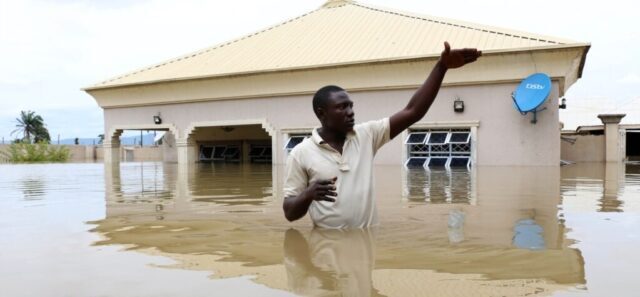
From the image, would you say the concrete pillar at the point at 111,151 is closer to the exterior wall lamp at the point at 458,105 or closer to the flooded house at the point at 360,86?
the flooded house at the point at 360,86

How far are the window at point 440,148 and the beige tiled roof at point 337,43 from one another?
2554 mm

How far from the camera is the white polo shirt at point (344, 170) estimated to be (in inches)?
149

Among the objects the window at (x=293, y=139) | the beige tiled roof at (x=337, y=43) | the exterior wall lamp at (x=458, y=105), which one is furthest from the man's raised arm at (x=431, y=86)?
the window at (x=293, y=139)

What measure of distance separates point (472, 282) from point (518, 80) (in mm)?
14585

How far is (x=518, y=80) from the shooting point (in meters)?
15.9

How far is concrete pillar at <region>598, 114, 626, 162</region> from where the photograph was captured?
784 inches

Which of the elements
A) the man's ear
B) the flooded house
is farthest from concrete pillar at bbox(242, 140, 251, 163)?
the man's ear

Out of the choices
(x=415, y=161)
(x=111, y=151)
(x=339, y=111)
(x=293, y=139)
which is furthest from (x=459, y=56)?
(x=111, y=151)

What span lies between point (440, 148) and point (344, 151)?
47.0 ft

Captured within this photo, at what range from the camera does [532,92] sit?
50.1 ft

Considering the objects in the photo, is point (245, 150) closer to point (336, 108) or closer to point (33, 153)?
point (33, 153)

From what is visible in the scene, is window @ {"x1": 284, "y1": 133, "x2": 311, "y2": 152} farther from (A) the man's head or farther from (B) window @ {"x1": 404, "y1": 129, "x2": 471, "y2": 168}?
(A) the man's head

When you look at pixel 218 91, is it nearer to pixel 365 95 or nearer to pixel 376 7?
pixel 365 95

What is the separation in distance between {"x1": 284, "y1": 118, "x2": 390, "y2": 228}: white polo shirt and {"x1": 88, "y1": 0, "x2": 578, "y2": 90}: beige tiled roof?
42.0 feet
